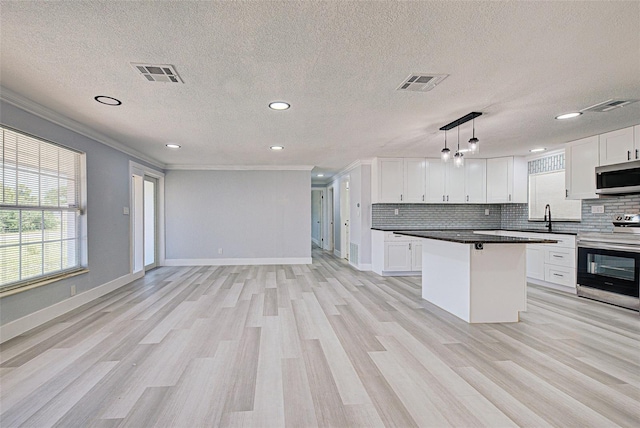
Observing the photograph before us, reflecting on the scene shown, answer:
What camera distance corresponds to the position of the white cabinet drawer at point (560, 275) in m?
4.57

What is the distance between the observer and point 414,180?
630cm

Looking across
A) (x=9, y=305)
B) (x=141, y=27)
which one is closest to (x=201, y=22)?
(x=141, y=27)

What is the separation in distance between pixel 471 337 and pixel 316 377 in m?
1.60

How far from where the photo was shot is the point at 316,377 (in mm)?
2189

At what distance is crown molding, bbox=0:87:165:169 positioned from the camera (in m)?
2.89

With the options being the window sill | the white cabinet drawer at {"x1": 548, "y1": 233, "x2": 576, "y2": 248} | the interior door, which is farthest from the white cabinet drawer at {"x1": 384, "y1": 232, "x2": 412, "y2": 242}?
the interior door

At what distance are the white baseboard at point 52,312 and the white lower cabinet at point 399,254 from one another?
176 inches

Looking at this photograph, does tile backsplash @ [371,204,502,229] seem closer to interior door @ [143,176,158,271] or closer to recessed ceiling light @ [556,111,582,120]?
recessed ceiling light @ [556,111,582,120]

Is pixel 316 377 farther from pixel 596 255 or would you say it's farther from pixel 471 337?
pixel 596 255

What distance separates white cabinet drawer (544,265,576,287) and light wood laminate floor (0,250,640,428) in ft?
1.83

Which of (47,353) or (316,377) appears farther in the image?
(47,353)

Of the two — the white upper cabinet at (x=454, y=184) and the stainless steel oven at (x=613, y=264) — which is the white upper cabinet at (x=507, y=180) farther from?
the stainless steel oven at (x=613, y=264)

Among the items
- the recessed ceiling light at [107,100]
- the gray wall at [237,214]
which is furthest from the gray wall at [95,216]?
the gray wall at [237,214]

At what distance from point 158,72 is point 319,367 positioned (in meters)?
2.56
